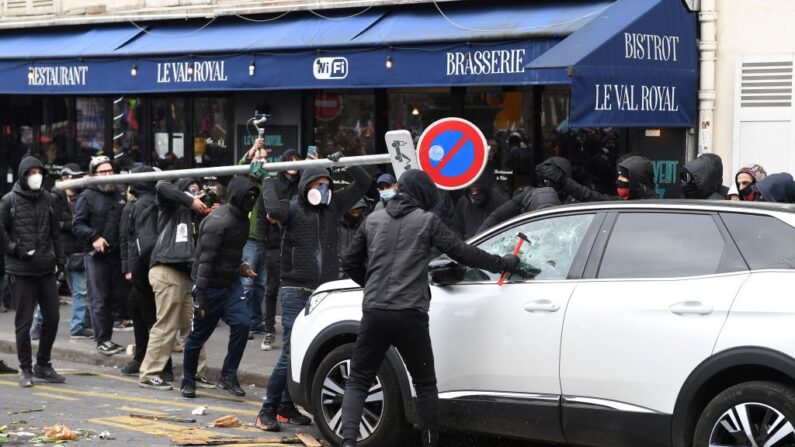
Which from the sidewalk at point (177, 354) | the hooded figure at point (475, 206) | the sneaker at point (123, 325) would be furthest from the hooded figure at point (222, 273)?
the sneaker at point (123, 325)

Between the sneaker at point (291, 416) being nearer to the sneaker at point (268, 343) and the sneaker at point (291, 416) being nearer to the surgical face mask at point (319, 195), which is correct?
the surgical face mask at point (319, 195)

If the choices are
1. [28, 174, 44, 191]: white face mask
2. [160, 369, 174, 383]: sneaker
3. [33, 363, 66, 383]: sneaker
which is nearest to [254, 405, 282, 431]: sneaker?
[160, 369, 174, 383]: sneaker

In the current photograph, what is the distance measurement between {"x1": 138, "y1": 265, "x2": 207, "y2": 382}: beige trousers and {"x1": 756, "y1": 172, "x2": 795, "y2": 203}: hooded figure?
4905 millimetres

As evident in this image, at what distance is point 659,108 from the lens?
467 inches

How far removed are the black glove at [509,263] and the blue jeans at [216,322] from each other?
11.3ft

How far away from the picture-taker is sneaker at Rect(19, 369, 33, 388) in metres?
11.1

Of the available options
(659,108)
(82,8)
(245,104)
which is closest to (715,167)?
(659,108)

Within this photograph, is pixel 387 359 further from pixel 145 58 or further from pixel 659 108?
pixel 145 58

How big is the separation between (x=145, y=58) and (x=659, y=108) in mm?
6907

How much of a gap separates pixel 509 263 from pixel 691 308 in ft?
4.18

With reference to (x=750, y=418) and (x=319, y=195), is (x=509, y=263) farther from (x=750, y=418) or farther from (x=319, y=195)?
(x=319, y=195)

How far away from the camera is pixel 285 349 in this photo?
30.2ft

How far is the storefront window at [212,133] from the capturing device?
56.1 feet

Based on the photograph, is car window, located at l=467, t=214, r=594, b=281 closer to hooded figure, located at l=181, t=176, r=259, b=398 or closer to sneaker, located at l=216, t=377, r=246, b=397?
hooded figure, located at l=181, t=176, r=259, b=398
